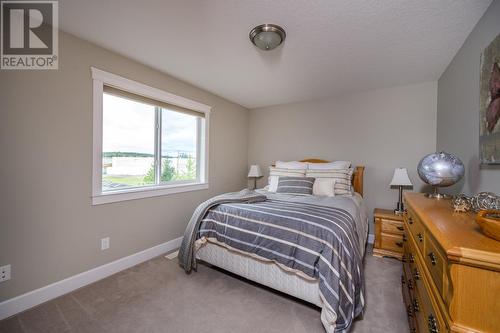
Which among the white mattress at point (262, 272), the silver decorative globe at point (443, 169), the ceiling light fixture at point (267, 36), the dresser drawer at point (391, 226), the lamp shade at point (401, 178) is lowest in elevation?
the white mattress at point (262, 272)

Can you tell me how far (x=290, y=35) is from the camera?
6.11ft

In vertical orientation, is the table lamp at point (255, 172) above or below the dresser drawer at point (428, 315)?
above

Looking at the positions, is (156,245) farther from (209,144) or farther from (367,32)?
(367,32)

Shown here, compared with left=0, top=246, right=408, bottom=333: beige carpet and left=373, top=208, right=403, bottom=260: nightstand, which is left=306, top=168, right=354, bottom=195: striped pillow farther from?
left=0, top=246, right=408, bottom=333: beige carpet

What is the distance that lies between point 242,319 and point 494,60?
99.1 inches

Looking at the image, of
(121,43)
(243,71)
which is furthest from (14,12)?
(243,71)

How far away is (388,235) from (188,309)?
2.51 metres

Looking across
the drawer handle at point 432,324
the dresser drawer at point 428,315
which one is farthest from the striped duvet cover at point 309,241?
the drawer handle at point 432,324

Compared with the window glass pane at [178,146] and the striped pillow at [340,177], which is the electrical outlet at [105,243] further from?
the striped pillow at [340,177]

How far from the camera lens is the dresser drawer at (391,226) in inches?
103

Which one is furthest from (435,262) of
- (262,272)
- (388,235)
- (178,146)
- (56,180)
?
(178,146)

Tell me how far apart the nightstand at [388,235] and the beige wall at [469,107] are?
0.68 m

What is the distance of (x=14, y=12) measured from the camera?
1648 millimetres

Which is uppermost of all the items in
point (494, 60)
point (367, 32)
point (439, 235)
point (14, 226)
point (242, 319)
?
point (367, 32)
